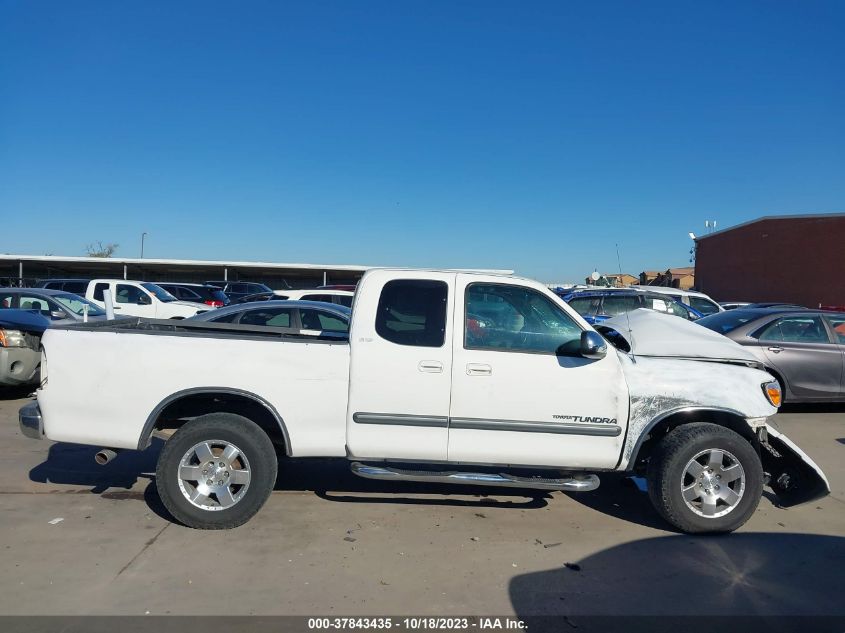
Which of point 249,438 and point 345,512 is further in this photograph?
point 345,512

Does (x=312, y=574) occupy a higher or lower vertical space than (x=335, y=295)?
lower

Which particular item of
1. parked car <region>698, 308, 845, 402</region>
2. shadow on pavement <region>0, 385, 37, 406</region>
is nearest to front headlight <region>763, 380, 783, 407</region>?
parked car <region>698, 308, 845, 402</region>

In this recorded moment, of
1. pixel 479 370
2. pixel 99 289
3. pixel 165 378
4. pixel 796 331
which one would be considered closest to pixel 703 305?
pixel 796 331

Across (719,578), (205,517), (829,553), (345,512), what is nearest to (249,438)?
(205,517)

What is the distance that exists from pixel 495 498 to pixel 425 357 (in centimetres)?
161

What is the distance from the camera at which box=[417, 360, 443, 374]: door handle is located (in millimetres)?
4496

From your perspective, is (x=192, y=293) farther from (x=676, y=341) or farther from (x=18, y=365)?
(x=676, y=341)

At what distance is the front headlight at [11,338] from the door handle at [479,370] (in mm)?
7022

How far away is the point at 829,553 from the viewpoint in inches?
172

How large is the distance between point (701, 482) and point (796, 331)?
216 inches

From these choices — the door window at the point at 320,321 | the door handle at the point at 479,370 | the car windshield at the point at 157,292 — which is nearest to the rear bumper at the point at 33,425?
the door handle at the point at 479,370

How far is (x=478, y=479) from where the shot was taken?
4461mm

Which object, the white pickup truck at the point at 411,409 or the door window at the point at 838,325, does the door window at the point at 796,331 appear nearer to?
the door window at the point at 838,325

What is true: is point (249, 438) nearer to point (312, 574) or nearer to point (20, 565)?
point (312, 574)
